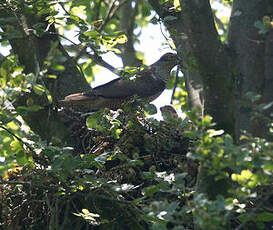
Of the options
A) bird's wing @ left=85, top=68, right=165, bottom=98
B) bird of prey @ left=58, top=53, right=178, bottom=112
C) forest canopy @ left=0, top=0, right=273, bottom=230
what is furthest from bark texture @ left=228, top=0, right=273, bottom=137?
bird's wing @ left=85, top=68, right=165, bottom=98

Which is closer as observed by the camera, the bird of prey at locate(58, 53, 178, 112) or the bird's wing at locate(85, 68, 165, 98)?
the bird of prey at locate(58, 53, 178, 112)

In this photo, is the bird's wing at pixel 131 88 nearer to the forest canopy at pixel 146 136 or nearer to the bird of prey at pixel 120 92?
the bird of prey at pixel 120 92

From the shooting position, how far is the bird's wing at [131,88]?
6.71 meters

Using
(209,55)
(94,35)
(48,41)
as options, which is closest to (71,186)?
(94,35)

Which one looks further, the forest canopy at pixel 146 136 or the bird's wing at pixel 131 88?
the bird's wing at pixel 131 88

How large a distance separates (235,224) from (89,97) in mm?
2317

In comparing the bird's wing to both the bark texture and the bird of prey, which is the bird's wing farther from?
the bark texture

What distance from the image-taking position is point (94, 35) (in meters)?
4.61

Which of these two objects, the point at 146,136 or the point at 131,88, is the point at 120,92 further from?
the point at 146,136

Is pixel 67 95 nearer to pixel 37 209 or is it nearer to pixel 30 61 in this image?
pixel 30 61

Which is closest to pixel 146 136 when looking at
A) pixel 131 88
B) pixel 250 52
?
pixel 250 52

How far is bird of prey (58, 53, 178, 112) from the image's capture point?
243 inches

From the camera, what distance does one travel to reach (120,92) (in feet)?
22.5

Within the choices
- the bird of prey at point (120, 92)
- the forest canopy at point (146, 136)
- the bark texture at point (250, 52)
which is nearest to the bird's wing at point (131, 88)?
the bird of prey at point (120, 92)
